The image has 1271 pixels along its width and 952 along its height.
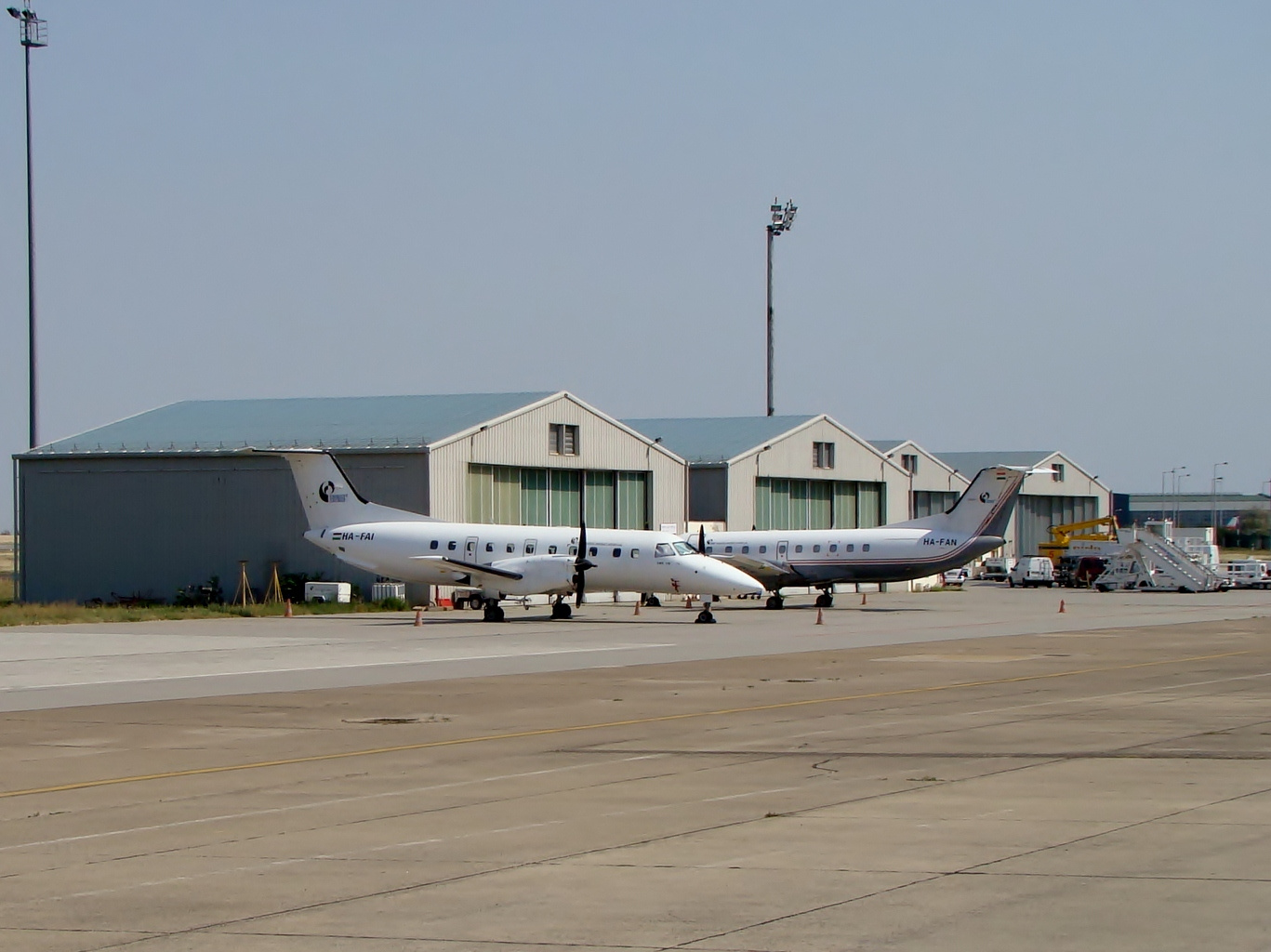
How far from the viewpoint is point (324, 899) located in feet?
33.1

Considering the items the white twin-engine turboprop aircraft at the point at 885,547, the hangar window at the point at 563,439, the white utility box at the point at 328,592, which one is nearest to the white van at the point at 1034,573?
the white twin-engine turboprop aircraft at the point at 885,547

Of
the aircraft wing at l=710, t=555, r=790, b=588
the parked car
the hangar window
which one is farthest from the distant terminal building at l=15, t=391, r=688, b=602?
the parked car

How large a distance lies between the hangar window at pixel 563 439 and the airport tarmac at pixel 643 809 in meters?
34.0

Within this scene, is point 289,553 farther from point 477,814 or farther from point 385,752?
point 477,814

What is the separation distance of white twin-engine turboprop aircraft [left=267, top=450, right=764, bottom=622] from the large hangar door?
209ft

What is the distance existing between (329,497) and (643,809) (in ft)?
133

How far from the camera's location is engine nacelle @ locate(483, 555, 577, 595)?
47.9 meters

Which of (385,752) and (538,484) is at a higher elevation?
(538,484)

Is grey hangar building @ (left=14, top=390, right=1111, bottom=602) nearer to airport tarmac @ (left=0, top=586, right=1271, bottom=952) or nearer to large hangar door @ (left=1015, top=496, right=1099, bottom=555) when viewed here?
airport tarmac @ (left=0, top=586, right=1271, bottom=952)

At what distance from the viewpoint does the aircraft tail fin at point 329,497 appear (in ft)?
172

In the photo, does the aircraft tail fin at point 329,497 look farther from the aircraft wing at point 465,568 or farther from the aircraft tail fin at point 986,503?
the aircraft tail fin at point 986,503

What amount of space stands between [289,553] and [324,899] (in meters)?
50.6

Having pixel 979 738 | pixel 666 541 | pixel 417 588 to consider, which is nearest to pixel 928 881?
pixel 979 738

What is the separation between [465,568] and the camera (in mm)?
49625
